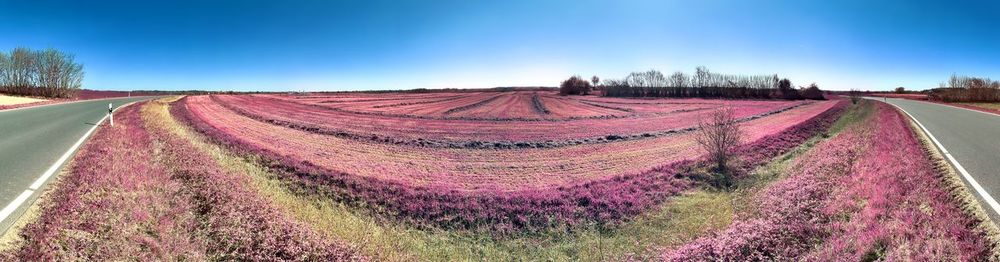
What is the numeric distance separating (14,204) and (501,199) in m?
7.63

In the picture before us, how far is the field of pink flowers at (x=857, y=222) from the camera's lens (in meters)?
4.98

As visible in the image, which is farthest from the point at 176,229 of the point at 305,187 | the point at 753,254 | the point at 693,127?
the point at 693,127

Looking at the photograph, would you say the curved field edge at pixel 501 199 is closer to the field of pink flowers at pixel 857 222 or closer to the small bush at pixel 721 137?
the small bush at pixel 721 137

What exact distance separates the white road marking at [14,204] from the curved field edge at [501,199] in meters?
4.27

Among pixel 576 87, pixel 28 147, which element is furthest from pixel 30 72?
pixel 576 87

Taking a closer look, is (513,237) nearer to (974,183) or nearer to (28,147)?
(974,183)

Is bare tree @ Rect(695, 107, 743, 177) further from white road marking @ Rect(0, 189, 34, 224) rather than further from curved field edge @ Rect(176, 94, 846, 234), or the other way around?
white road marking @ Rect(0, 189, 34, 224)

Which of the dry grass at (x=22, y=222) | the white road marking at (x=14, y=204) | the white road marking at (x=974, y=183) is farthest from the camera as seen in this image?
the white road marking at (x=974, y=183)

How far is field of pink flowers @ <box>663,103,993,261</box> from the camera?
498 centimetres

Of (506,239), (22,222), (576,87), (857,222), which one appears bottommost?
(506,239)

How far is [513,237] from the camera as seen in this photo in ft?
24.8

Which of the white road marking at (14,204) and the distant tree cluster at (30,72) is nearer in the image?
→ the white road marking at (14,204)

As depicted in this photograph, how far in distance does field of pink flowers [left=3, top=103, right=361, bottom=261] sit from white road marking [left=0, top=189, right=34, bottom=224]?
0.31 meters

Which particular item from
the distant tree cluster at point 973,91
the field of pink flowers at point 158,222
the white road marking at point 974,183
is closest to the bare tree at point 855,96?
the distant tree cluster at point 973,91
